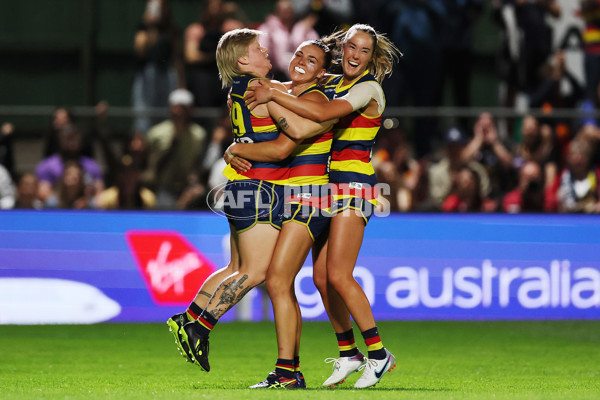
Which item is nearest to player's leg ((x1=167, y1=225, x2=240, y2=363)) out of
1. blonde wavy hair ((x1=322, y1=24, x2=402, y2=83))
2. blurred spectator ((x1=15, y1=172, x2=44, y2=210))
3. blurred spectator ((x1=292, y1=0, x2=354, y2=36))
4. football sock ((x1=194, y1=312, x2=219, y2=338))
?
football sock ((x1=194, y1=312, x2=219, y2=338))

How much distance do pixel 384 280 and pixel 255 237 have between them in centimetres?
483

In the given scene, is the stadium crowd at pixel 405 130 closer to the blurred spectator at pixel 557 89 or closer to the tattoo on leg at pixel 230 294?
the blurred spectator at pixel 557 89

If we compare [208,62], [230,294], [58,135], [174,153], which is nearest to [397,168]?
[174,153]

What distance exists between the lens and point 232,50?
702cm

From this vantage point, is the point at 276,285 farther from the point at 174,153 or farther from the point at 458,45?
the point at 458,45

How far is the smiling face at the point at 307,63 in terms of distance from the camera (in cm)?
704

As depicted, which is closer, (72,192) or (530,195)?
(72,192)

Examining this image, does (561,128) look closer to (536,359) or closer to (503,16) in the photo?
(503,16)

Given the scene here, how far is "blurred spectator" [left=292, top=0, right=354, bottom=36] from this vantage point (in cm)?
1416

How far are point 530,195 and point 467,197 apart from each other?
2.56 ft

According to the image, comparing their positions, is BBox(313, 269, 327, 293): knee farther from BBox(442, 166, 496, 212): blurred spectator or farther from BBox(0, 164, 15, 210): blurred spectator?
BBox(0, 164, 15, 210): blurred spectator

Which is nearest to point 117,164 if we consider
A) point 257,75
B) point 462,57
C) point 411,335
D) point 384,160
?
point 384,160

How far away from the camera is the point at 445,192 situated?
41.1 ft

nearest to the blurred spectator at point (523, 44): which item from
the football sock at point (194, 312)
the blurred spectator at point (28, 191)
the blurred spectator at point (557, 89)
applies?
the blurred spectator at point (557, 89)
